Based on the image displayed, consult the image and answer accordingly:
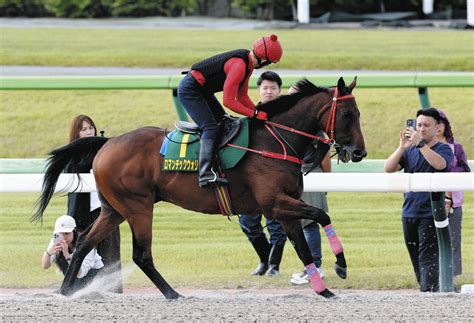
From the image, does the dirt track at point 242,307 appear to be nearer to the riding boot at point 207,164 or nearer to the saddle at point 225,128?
the riding boot at point 207,164

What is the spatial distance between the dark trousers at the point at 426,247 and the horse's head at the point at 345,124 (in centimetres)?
82

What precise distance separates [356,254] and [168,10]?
2579 cm

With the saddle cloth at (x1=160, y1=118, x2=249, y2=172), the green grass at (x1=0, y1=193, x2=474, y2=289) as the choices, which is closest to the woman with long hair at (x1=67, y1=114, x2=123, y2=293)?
the green grass at (x1=0, y1=193, x2=474, y2=289)

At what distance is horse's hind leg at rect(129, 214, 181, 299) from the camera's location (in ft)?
24.8

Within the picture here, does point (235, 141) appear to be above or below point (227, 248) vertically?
above

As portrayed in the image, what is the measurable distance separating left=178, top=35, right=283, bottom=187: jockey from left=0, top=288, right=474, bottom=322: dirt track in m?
0.87

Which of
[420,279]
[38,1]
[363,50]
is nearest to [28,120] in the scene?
[420,279]

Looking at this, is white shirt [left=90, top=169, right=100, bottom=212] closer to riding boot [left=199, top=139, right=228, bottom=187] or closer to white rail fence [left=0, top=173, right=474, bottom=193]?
white rail fence [left=0, top=173, right=474, bottom=193]

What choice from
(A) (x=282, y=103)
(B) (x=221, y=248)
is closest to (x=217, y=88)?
(A) (x=282, y=103)

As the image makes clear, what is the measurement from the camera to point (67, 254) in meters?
8.03

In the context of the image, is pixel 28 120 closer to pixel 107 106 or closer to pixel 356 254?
pixel 107 106

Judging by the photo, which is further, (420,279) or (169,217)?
(169,217)

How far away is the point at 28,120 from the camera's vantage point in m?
14.1

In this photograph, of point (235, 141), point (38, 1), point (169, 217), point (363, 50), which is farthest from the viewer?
point (38, 1)
